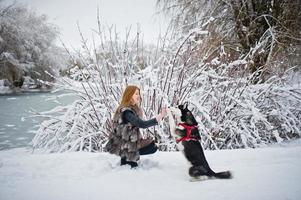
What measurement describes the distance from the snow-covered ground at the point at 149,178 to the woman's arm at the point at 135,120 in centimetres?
40

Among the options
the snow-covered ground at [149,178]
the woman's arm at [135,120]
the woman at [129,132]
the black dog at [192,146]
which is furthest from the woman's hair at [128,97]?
the snow-covered ground at [149,178]

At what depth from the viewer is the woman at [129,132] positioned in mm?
2502

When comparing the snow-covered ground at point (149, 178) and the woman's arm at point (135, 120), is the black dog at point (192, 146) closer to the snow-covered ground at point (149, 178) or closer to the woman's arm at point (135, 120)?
the snow-covered ground at point (149, 178)

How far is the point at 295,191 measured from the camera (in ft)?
6.30

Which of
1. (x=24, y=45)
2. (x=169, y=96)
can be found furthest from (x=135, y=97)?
(x=24, y=45)

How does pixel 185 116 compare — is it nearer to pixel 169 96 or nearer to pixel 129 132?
pixel 129 132

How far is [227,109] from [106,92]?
5.62 ft

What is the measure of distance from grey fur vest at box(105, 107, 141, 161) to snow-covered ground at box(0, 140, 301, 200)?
5.1 inches

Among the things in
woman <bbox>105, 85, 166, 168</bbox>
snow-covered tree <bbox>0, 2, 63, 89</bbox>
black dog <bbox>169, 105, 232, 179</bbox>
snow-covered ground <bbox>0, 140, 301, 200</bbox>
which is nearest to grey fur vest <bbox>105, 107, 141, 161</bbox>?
woman <bbox>105, 85, 166, 168</bbox>

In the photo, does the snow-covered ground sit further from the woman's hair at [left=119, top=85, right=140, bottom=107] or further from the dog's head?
the woman's hair at [left=119, top=85, right=140, bottom=107]

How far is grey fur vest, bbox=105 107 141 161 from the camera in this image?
2516 millimetres

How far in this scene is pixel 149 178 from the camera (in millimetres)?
2291

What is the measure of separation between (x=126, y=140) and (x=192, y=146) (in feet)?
2.06

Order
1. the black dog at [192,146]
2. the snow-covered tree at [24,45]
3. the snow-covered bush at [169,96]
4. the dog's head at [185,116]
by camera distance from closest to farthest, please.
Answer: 1. the black dog at [192,146]
2. the dog's head at [185,116]
3. the snow-covered bush at [169,96]
4. the snow-covered tree at [24,45]
